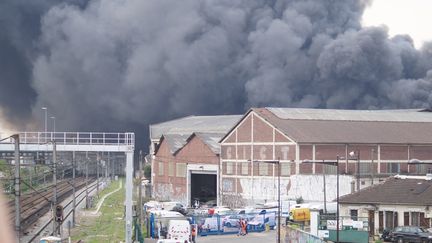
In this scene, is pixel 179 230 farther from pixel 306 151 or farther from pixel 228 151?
pixel 228 151

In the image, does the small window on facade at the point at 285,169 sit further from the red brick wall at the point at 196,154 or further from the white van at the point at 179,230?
the white van at the point at 179,230

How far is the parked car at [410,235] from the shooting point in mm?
24203

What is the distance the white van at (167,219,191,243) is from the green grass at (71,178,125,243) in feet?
10.2

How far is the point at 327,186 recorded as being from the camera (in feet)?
134

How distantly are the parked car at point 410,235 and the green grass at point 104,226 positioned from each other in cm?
1118

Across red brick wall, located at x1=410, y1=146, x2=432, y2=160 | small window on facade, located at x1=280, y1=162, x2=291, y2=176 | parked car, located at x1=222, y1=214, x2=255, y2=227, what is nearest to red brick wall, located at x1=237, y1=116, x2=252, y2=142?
small window on facade, located at x1=280, y1=162, x2=291, y2=176

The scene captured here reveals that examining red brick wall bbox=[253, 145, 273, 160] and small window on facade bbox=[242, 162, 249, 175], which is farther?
small window on facade bbox=[242, 162, 249, 175]

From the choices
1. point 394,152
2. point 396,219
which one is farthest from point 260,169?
point 396,219

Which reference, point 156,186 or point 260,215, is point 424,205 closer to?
point 260,215

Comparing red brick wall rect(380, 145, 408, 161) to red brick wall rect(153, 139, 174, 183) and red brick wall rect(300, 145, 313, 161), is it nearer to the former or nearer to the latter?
red brick wall rect(300, 145, 313, 161)

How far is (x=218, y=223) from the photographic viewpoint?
105 feet

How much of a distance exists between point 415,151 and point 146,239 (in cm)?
2535

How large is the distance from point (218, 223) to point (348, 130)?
787 inches

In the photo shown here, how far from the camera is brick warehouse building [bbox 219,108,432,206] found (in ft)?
143
